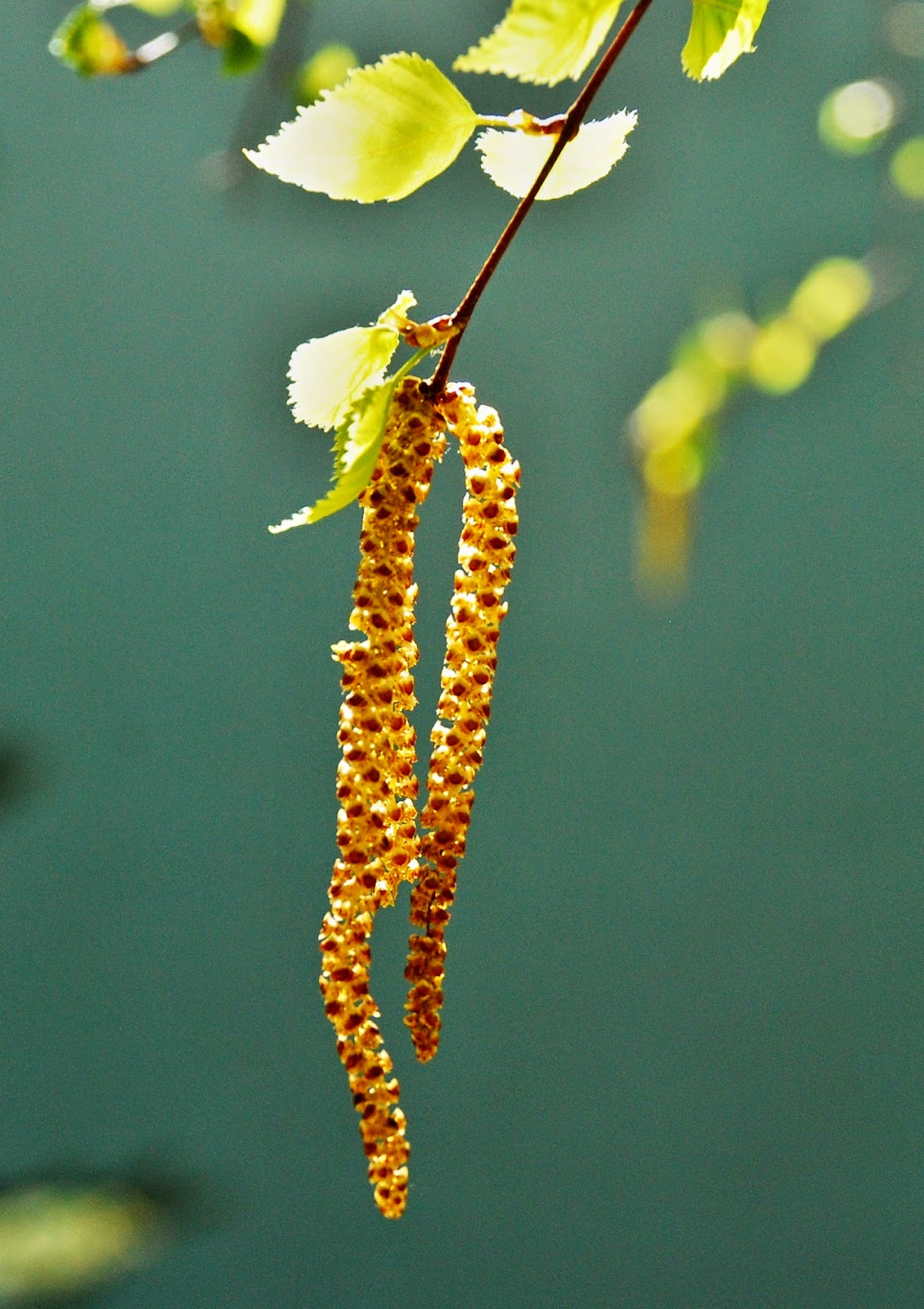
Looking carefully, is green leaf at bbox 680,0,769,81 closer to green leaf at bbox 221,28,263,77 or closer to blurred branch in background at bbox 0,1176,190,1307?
green leaf at bbox 221,28,263,77

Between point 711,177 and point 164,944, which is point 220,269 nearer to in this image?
point 711,177

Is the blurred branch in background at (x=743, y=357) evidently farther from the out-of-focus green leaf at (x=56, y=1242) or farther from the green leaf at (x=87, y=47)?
the out-of-focus green leaf at (x=56, y=1242)

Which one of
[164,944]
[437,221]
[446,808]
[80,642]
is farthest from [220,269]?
[446,808]

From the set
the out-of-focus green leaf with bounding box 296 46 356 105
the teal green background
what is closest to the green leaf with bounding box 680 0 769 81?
→ the out-of-focus green leaf with bounding box 296 46 356 105

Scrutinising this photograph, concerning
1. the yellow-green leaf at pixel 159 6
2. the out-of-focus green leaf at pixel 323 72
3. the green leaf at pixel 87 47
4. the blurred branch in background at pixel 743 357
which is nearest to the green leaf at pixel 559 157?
the green leaf at pixel 87 47

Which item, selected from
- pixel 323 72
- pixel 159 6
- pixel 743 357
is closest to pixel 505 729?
pixel 743 357

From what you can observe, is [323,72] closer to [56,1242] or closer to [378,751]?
[378,751]
